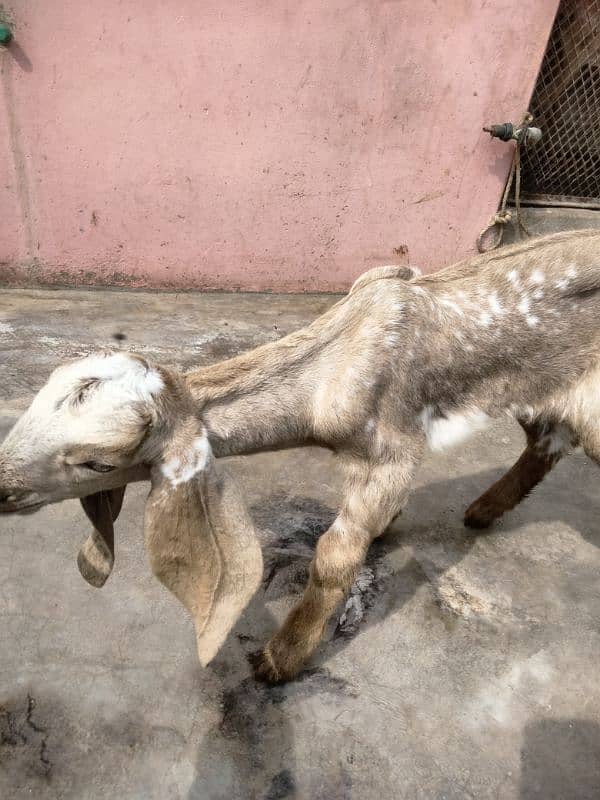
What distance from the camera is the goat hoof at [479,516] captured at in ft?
10.9

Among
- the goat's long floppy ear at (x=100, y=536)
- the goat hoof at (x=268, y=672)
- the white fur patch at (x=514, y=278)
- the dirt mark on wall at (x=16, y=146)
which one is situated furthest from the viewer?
the dirt mark on wall at (x=16, y=146)

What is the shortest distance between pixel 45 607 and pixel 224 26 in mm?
4114

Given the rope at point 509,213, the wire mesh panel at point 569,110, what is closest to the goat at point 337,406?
the rope at point 509,213

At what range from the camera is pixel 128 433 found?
1853mm

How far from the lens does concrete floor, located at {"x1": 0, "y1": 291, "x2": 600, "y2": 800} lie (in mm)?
2221

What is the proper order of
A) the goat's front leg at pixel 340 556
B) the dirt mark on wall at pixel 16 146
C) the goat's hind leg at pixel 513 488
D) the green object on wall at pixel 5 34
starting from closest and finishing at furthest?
1. the goat's front leg at pixel 340 556
2. the goat's hind leg at pixel 513 488
3. the green object on wall at pixel 5 34
4. the dirt mark on wall at pixel 16 146

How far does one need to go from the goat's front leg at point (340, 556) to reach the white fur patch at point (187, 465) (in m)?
0.64

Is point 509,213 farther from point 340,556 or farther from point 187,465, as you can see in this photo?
point 187,465

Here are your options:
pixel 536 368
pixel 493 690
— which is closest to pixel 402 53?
pixel 536 368

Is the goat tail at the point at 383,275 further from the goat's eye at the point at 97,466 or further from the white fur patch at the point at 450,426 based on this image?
the goat's eye at the point at 97,466

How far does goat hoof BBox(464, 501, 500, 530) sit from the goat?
26.4 inches

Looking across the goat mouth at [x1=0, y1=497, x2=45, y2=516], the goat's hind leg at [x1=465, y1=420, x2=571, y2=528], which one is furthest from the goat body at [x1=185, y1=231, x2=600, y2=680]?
the goat mouth at [x1=0, y1=497, x2=45, y2=516]

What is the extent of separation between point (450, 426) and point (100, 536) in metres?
1.40

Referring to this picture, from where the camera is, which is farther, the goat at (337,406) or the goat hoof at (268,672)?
the goat hoof at (268,672)
